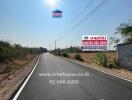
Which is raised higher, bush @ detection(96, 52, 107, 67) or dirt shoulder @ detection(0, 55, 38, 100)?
bush @ detection(96, 52, 107, 67)

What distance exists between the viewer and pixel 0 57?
41219 millimetres

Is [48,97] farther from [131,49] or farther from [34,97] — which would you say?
[131,49]

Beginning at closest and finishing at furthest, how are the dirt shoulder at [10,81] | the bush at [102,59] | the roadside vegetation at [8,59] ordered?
the dirt shoulder at [10,81] → the bush at [102,59] → the roadside vegetation at [8,59]

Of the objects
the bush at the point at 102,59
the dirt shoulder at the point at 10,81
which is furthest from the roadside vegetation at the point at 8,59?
the bush at the point at 102,59

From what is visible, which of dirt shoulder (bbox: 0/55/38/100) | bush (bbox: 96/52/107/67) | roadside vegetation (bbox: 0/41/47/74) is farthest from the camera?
roadside vegetation (bbox: 0/41/47/74)

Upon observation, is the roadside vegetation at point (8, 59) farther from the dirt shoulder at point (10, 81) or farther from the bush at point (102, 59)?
the bush at point (102, 59)

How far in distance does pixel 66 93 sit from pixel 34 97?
132cm

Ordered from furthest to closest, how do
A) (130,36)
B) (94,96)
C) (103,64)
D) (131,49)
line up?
(130,36) → (103,64) → (131,49) → (94,96)

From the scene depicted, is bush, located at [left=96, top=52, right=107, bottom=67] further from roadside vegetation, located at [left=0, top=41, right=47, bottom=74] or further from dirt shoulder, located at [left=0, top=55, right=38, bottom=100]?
roadside vegetation, located at [left=0, top=41, right=47, bottom=74]

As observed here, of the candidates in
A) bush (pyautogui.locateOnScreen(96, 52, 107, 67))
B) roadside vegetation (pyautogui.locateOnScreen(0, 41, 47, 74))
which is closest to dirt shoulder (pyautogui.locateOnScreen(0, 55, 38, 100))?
roadside vegetation (pyautogui.locateOnScreen(0, 41, 47, 74))

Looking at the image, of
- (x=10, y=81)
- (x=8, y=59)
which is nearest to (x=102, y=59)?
(x=10, y=81)

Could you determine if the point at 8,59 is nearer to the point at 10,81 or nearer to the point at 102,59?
the point at 102,59

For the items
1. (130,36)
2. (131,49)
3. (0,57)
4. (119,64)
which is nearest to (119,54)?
(119,64)

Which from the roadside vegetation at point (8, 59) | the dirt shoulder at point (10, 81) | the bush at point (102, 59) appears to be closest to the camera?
the dirt shoulder at point (10, 81)
